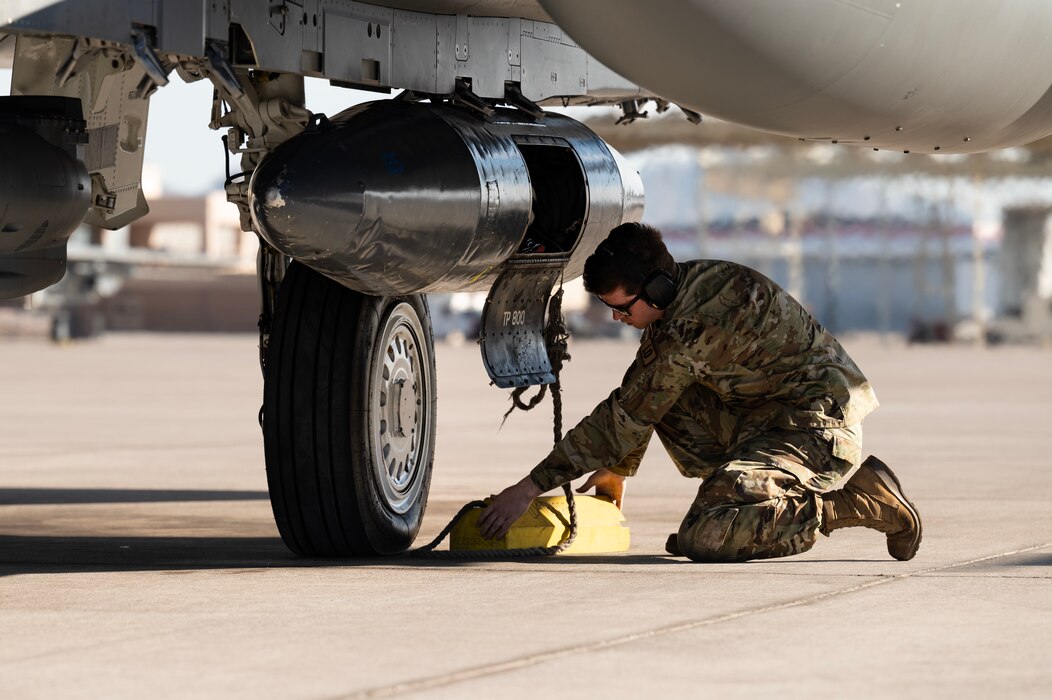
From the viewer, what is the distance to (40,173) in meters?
5.94

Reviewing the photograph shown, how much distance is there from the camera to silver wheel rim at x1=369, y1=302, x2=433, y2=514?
6508 mm

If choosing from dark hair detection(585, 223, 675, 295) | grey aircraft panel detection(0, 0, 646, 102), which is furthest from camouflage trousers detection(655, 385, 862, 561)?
grey aircraft panel detection(0, 0, 646, 102)

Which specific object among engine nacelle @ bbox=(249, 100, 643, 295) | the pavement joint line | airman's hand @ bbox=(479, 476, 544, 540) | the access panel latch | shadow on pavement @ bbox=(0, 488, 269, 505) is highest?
engine nacelle @ bbox=(249, 100, 643, 295)

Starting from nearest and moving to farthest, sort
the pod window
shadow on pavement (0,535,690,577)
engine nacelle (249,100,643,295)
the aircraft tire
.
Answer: engine nacelle (249,100,643,295), shadow on pavement (0,535,690,577), the aircraft tire, the pod window

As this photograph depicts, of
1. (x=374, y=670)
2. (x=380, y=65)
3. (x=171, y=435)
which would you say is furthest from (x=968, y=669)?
(x=171, y=435)

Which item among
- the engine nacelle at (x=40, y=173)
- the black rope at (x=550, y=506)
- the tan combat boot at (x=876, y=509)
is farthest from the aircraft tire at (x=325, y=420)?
the tan combat boot at (x=876, y=509)

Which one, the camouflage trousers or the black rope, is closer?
the camouflage trousers

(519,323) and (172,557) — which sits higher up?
(519,323)

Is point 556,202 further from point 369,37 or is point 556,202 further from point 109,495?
point 109,495

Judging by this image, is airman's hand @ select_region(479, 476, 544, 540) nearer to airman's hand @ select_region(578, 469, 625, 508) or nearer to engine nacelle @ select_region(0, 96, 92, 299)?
airman's hand @ select_region(578, 469, 625, 508)

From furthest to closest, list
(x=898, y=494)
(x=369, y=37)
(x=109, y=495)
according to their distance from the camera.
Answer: (x=109, y=495) < (x=369, y=37) < (x=898, y=494)

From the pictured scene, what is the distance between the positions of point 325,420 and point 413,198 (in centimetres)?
106

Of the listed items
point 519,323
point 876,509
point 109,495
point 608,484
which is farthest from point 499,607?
point 109,495

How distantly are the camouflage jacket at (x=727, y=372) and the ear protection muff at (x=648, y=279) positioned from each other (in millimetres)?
52
